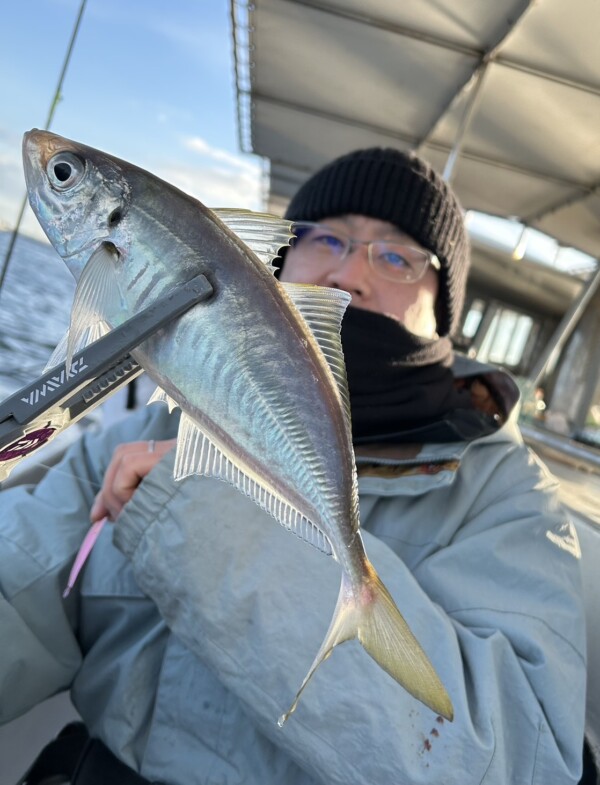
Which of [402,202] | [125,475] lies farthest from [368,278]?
[125,475]

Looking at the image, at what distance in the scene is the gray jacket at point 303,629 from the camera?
133 cm

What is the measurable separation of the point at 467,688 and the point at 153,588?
78cm

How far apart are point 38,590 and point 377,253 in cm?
164

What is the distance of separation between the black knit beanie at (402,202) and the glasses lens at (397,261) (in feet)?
0.35

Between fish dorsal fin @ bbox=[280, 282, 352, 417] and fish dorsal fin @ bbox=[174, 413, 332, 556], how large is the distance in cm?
17

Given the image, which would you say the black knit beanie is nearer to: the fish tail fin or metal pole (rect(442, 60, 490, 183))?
the fish tail fin

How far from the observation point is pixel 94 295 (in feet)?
2.56

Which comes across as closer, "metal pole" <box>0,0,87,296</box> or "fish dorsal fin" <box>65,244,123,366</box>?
"fish dorsal fin" <box>65,244,123,366</box>

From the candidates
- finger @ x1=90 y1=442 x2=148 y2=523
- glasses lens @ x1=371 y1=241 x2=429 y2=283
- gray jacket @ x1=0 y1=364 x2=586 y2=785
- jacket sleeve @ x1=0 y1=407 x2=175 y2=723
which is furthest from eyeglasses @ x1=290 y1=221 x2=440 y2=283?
jacket sleeve @ x1=0 y1=407 x2=175 y2=723

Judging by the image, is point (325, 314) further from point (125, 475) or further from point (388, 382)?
point (388, 382)

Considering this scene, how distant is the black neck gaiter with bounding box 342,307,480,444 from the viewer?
1924 millimetres

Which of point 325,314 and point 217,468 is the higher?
point 325,314

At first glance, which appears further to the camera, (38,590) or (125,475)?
(38,590)

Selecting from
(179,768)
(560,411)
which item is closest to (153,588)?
(179,768)
